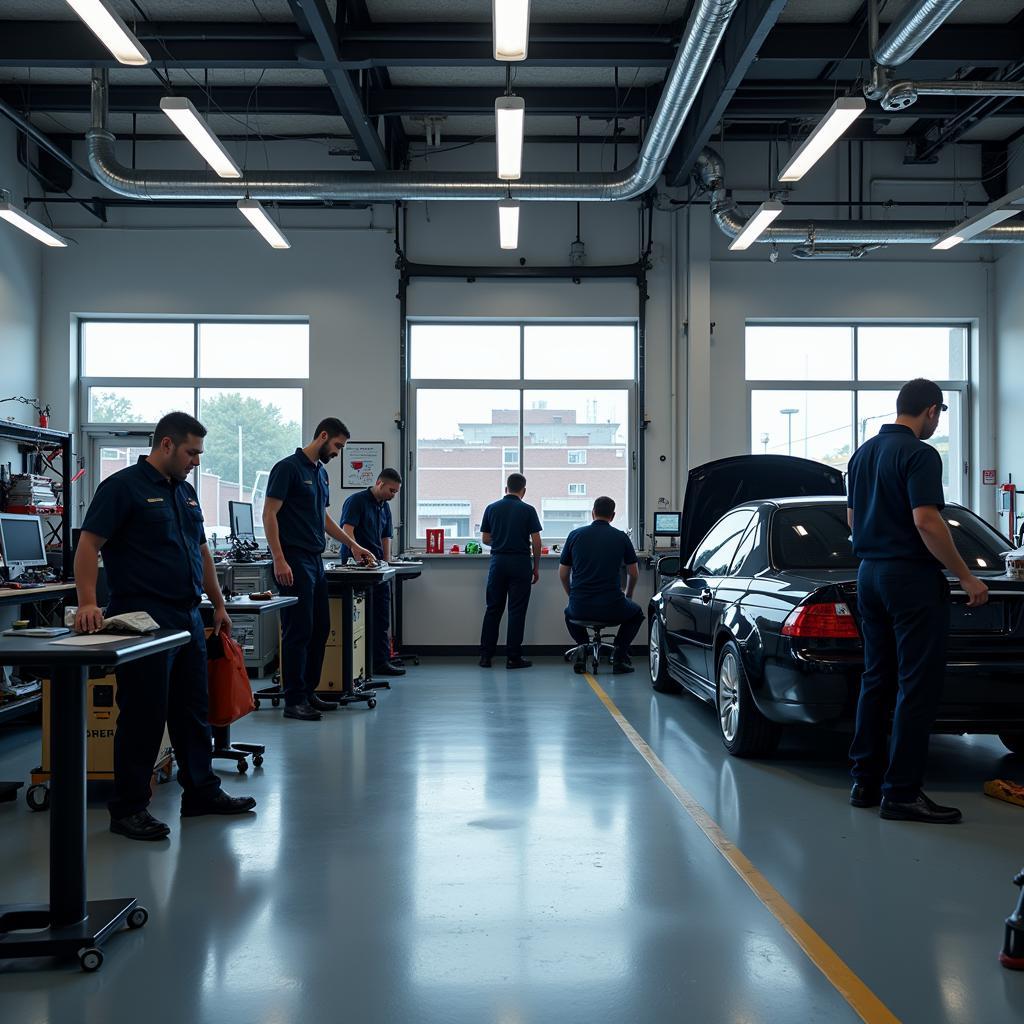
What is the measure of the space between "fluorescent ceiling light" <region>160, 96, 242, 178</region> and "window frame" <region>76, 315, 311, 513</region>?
289 centimetres

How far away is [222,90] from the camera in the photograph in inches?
346

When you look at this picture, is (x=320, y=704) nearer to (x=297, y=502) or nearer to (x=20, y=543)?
(x=297, y=502)

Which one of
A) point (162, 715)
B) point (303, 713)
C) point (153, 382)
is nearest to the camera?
point (162, 715)

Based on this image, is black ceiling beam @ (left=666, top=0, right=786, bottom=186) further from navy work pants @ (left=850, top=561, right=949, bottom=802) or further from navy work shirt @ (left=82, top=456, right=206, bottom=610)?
navy work shirt @ (left=82, top=456, right=206, bottom=610)

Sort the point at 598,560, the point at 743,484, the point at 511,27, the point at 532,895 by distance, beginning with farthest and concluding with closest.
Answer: the point at 598,560 → the point at 743,484 → the point at 511,27 → the point at 532,895

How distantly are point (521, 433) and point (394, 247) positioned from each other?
95.4 inches

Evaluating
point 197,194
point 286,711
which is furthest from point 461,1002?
point 197,194

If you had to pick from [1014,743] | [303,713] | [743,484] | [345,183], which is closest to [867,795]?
[1014,743]

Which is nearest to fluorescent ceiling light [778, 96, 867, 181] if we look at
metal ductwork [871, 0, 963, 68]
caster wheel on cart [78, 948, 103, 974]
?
metal ductwork [871, 0, 963, 68]

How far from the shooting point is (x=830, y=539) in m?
4.83

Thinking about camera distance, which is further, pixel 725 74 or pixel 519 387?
pixel 519 387

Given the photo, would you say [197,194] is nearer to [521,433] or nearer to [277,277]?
[277,277]

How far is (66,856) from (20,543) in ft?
13.7

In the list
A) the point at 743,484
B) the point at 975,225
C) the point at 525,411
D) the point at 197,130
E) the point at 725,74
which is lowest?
the point at 743,484
